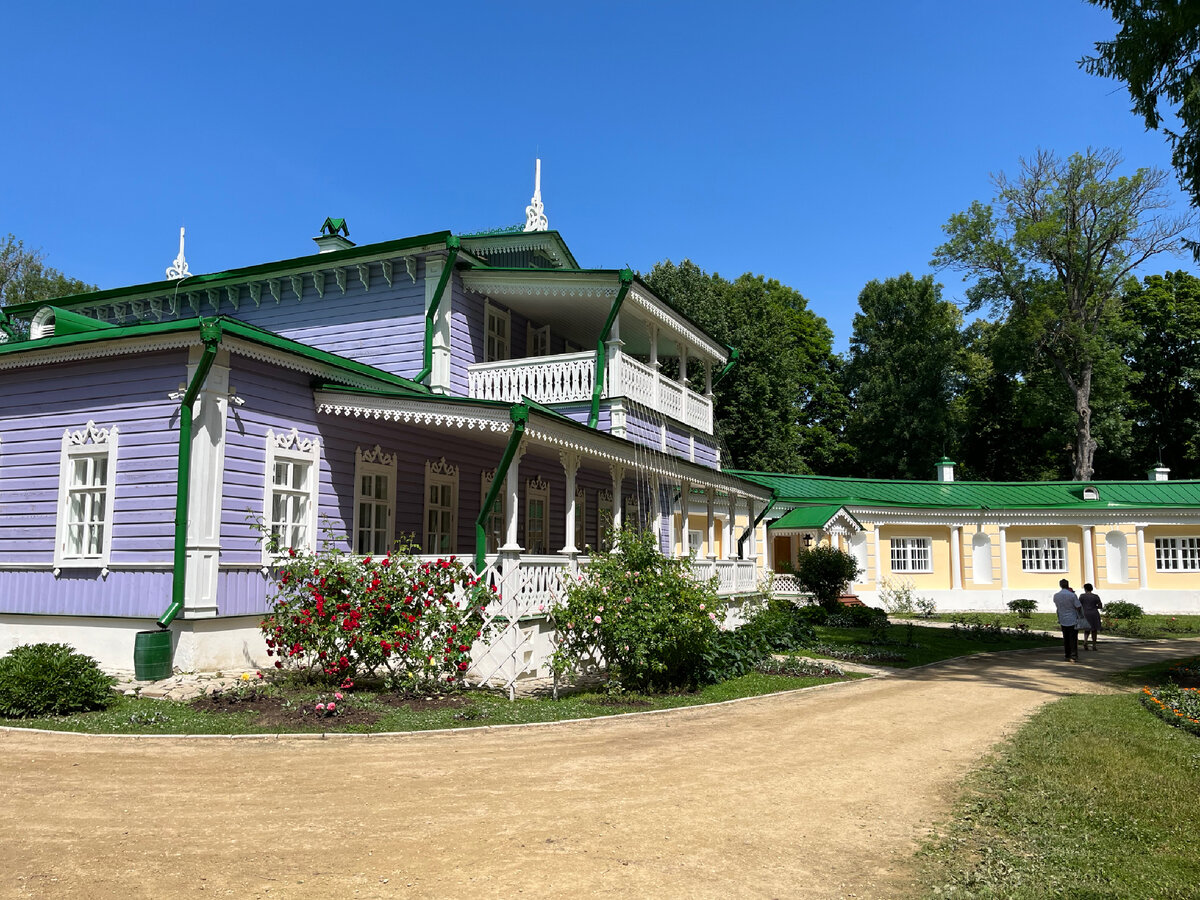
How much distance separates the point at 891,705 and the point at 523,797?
652cm

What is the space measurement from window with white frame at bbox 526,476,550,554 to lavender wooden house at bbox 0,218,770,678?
1029mm

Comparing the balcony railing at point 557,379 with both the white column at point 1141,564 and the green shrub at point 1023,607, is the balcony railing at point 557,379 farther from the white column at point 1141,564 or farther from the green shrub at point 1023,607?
the white column at point 1141,564

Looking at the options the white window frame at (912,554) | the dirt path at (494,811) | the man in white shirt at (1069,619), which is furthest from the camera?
the white window frame at (912,554)

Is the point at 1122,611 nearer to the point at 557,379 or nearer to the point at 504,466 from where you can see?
the point at 557,379

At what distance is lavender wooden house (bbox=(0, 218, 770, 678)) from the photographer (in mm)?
11289

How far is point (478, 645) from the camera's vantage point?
11500mm

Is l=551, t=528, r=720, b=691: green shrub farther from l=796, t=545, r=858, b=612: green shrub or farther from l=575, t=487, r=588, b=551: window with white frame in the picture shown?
l=796, t=545, r=858, b=612: green shrub

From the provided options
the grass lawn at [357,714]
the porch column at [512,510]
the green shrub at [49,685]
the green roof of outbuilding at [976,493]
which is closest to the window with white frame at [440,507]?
the porch column at [512,510]

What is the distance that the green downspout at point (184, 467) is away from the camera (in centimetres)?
1083

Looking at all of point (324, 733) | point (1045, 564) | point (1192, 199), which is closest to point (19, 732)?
point (324, 733)

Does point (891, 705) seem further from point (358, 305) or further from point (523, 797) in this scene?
point (358, 305)

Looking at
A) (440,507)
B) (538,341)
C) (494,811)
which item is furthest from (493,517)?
(494,811)

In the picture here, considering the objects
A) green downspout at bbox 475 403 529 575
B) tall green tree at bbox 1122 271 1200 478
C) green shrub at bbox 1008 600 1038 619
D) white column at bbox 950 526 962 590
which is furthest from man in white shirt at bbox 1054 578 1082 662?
tall green tree at bbox 1122 271 1200 478

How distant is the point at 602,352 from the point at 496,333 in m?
3.34
